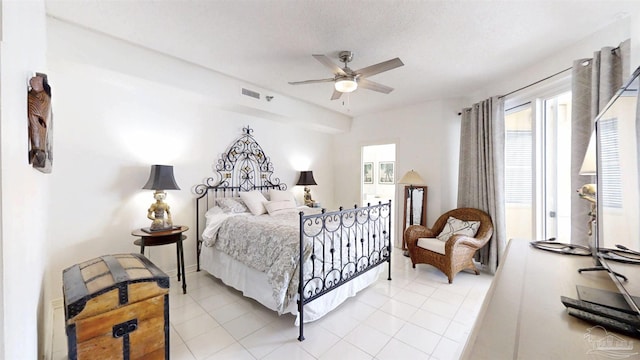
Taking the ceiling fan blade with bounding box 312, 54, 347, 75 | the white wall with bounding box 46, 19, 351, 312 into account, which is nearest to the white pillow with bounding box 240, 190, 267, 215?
the white wall with bounding box 46, 19, 351, 312

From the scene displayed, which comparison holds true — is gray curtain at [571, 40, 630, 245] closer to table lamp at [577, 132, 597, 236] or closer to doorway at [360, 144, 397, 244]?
table lamp at [577, 132, 597, 236]

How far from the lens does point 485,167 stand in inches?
135

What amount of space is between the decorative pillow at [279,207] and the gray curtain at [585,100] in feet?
10.4

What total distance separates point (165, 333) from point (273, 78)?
9.85 feet

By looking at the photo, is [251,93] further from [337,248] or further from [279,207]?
[337,248]

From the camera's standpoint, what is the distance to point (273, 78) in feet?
10.9

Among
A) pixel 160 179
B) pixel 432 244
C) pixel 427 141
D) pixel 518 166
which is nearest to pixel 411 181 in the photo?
pixel 427 141

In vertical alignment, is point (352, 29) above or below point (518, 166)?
above

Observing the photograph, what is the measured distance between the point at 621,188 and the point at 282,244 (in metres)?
2.15

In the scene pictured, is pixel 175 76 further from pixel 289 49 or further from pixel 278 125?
pixel 278 125

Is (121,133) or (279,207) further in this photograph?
(279,207)

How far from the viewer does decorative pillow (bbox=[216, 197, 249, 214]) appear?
3.34m

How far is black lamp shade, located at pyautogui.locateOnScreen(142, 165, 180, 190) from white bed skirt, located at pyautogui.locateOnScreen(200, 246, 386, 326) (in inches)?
38.8

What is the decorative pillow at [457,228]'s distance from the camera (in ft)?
11.1
